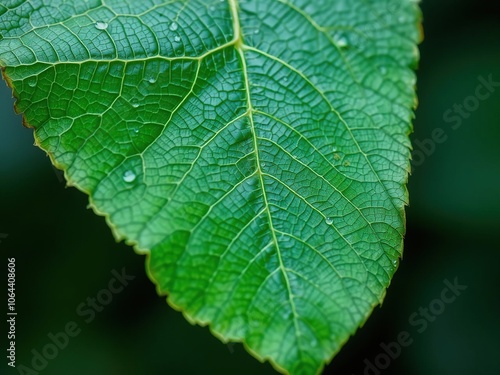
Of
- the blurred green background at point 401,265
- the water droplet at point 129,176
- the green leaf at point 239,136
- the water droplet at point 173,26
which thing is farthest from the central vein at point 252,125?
the blurred green background at point 401,265

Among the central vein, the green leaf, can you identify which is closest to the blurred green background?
the green leaf

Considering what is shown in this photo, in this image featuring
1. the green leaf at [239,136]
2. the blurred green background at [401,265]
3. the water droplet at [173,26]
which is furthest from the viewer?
the blurred green background at [401,265]

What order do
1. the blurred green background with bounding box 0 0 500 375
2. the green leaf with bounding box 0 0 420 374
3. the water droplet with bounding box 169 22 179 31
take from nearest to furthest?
1. the green leaf with bounding box 0 0 420 374
2. the water droplet with bounding box 169 22 179 31
3. the blurred green background with bounding box 0 0 500 375

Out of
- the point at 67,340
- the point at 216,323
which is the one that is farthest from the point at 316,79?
the point at 67,340

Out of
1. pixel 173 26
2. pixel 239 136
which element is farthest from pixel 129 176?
pixel 173 26

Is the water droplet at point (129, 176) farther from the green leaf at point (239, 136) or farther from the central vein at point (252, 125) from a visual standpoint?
the central vein at point (252, 125)

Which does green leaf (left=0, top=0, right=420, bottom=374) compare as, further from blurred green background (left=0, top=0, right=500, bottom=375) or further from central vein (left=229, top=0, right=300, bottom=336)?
blurred green background (left=0, top=0, right=500, bottom=375)
